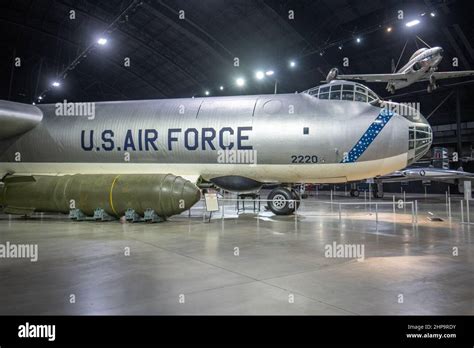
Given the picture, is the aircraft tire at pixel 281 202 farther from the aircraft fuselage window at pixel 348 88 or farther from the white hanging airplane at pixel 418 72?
the white hanging airplane at pixel 418 72

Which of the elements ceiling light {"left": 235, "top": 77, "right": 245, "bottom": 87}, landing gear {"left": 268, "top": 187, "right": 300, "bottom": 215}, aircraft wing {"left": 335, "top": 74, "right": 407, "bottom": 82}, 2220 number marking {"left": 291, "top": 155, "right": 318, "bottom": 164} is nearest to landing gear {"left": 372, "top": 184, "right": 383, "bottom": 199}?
aircraft wing {"left": 335, "top": 74, "right": 407, "bottom": 82}

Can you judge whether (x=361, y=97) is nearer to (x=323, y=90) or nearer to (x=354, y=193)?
(x=323, y=90)

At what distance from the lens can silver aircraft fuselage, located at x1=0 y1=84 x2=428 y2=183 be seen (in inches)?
468

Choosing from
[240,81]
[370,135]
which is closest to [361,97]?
[370,135]

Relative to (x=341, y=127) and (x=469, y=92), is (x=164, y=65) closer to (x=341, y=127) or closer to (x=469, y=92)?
(x=341, y=127)

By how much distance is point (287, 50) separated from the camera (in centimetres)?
2514

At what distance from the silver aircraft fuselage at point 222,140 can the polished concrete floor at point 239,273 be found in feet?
10.7

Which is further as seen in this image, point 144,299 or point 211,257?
point 211,257

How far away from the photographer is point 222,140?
12695 mm

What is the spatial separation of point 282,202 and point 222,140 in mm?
3513

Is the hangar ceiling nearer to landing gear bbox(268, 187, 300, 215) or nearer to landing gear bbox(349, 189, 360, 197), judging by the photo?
landing gear bbox(349, 189, 360, 197)

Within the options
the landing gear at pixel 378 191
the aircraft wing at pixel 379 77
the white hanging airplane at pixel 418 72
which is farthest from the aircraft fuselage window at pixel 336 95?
the landing gear at pixel 378 191

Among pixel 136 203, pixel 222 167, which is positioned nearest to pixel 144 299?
pixel 136 203

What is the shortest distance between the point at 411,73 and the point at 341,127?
45.4ft
